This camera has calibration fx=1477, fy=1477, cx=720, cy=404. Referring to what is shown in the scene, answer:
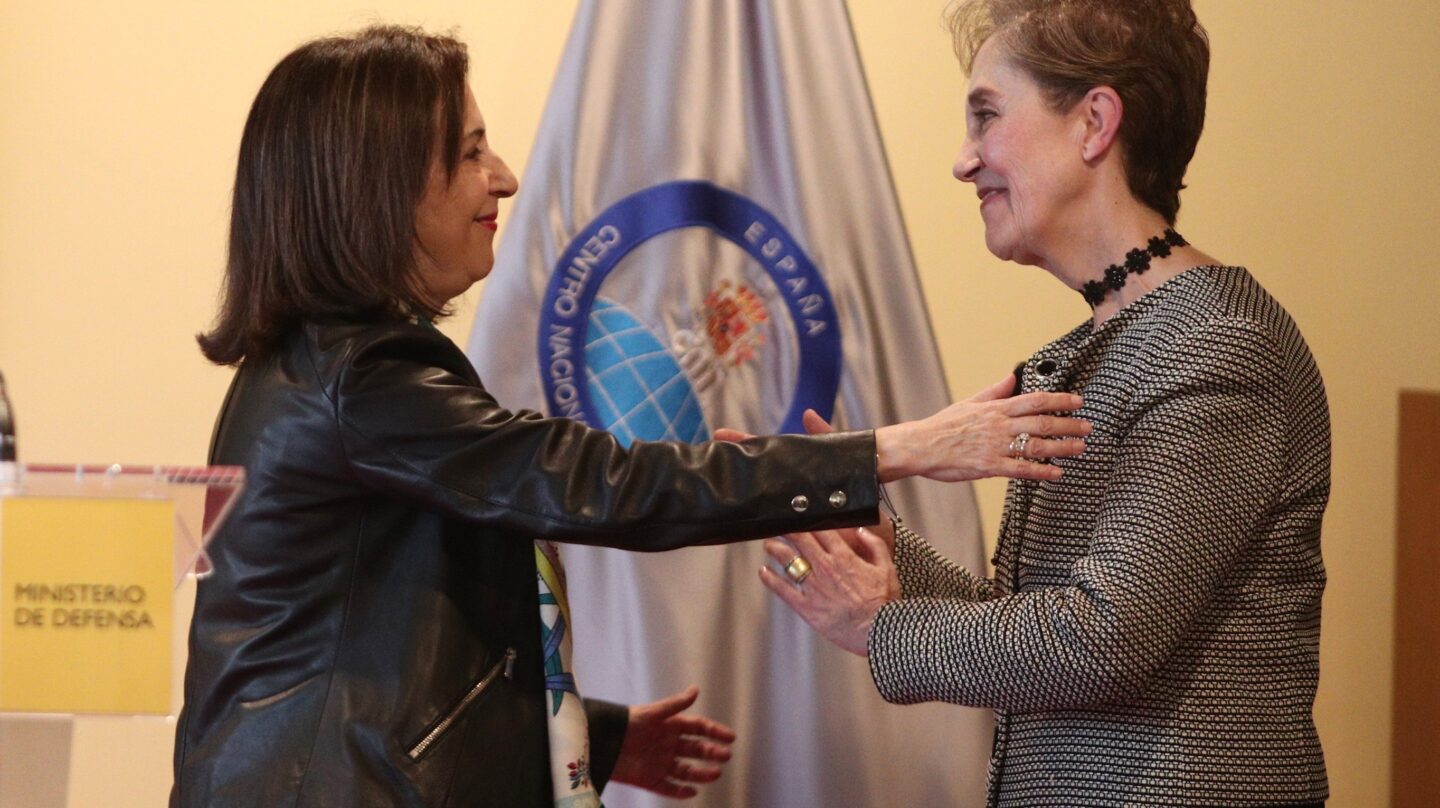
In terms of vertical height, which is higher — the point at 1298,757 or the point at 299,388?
the point at 299,388

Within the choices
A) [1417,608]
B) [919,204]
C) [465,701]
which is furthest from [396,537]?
[1417,608]

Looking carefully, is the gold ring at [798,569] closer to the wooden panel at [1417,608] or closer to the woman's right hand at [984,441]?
the woman's right hand at [984,441]

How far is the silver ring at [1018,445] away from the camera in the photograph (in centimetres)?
141

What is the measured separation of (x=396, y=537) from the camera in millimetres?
1450

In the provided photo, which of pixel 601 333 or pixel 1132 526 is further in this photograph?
pixel 601 333

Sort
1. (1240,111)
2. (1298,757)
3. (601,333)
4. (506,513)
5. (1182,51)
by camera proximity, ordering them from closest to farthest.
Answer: (506,513), (1298,757), (1182,51), (601,333), (1240,111)

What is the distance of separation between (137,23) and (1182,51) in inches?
67.2

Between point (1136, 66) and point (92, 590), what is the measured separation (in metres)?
1.22

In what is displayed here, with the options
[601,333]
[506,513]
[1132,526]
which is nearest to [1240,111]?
[601,333]

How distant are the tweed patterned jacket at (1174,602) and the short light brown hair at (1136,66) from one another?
6.2 inches

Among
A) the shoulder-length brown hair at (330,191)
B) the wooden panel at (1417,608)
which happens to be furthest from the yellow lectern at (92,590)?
the wooden panel at (1417,608)

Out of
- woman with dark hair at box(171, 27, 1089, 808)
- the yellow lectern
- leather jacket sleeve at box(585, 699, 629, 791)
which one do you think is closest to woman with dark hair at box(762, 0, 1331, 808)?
woman with dark hair at box(171, 27, 1089, 808)

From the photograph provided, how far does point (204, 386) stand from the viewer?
8.14ft

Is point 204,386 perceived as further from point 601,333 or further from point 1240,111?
point 1240,111
